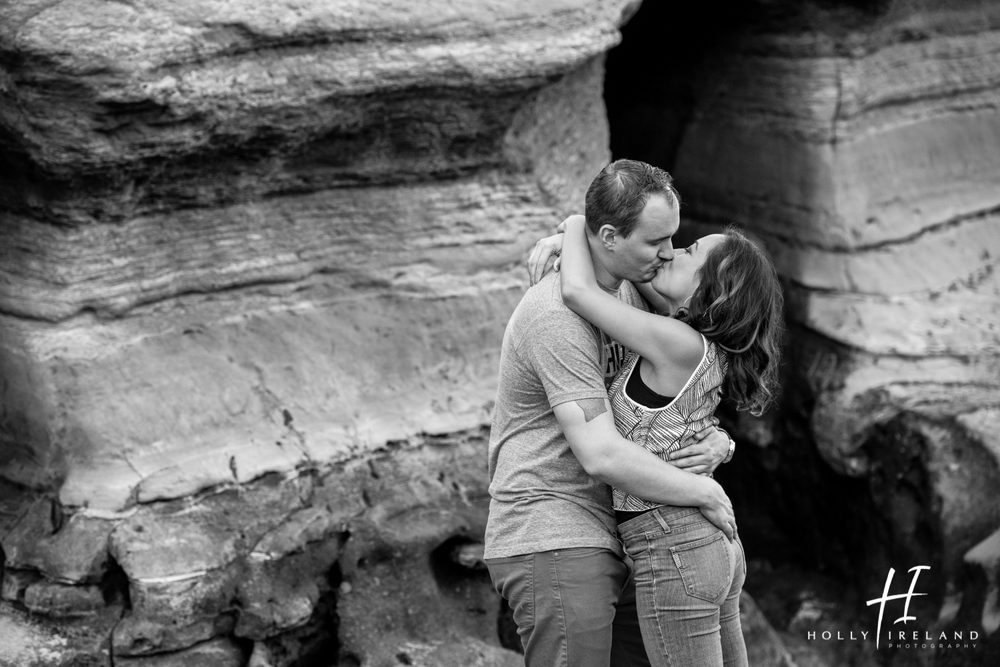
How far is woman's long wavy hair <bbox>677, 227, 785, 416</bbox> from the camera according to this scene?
320cm

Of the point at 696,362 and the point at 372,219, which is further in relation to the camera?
the point at 372,219

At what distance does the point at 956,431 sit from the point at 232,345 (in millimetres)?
3002

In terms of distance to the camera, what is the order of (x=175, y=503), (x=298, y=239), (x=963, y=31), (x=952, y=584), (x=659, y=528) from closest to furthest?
(x=659, y=528) → (x=175, y=503) → (x=298, y=239) → (x=952, y=584) → (x=963, y=31)

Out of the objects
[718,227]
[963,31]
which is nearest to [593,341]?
[718,227]

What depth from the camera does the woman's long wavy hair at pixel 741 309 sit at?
320cm

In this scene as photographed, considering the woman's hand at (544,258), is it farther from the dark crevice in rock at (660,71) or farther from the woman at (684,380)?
the dark crevice in rock at (660,71)

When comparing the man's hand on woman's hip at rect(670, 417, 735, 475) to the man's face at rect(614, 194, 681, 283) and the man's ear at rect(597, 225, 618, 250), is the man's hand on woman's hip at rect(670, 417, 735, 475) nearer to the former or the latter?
the man's face at rect(614, 194, 681, 283)

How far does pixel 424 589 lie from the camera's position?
4.56 m

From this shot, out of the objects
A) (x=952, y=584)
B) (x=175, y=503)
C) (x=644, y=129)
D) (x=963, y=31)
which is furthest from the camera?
(x=644, y=129)

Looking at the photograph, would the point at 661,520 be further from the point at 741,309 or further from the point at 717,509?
the point at 741,309

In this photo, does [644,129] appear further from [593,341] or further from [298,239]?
[593,341]

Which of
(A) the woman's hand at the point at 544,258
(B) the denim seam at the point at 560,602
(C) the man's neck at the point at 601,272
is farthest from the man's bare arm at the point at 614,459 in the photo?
(A) the woman's hand at the point at 544,258

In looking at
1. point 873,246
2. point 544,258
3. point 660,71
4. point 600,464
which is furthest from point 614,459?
point 660,71

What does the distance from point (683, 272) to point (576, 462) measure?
0.54 metres
